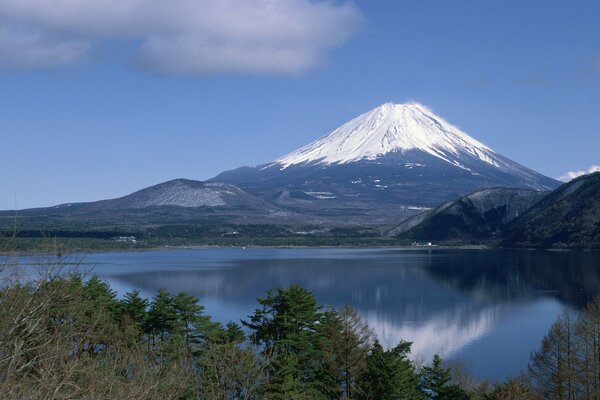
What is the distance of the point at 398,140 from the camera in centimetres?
17375

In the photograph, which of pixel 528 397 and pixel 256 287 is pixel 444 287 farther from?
pixel 528 397

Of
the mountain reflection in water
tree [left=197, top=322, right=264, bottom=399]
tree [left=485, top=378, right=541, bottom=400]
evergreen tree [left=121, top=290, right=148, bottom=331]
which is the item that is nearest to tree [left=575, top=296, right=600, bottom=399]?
tree [left=485, top=378, right=541, bottom=400]

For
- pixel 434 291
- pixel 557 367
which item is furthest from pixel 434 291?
pixel 557 367

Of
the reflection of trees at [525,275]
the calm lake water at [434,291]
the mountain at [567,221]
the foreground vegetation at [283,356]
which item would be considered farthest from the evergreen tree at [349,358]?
the mountain at [567,221]

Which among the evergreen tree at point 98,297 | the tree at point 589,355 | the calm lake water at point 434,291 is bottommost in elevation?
the calm lake water at point 434,291

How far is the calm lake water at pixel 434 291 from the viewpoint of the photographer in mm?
19797

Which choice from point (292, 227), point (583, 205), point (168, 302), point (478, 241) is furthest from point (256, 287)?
point (292, 227)

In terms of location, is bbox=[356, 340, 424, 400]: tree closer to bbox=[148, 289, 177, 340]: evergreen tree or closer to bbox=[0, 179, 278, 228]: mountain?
bbox=[148, 289, 177, 340]: evergreen tree

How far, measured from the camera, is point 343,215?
4850 inches

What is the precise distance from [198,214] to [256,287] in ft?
287

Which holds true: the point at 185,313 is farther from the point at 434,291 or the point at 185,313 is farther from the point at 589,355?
the point at 434,291

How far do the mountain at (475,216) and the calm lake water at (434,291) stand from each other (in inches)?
1303

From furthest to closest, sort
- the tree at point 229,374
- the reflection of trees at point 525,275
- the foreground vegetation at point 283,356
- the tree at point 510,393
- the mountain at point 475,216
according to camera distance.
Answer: the mountain at point 475,216
the reflection of trees at point 525,275
the tree at point 510,393
the foreground vegetation at point 283,356
the tree at point 229,374

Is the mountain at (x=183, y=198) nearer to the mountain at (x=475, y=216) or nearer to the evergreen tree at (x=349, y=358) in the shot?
the mountain at (x=475, y=216)
